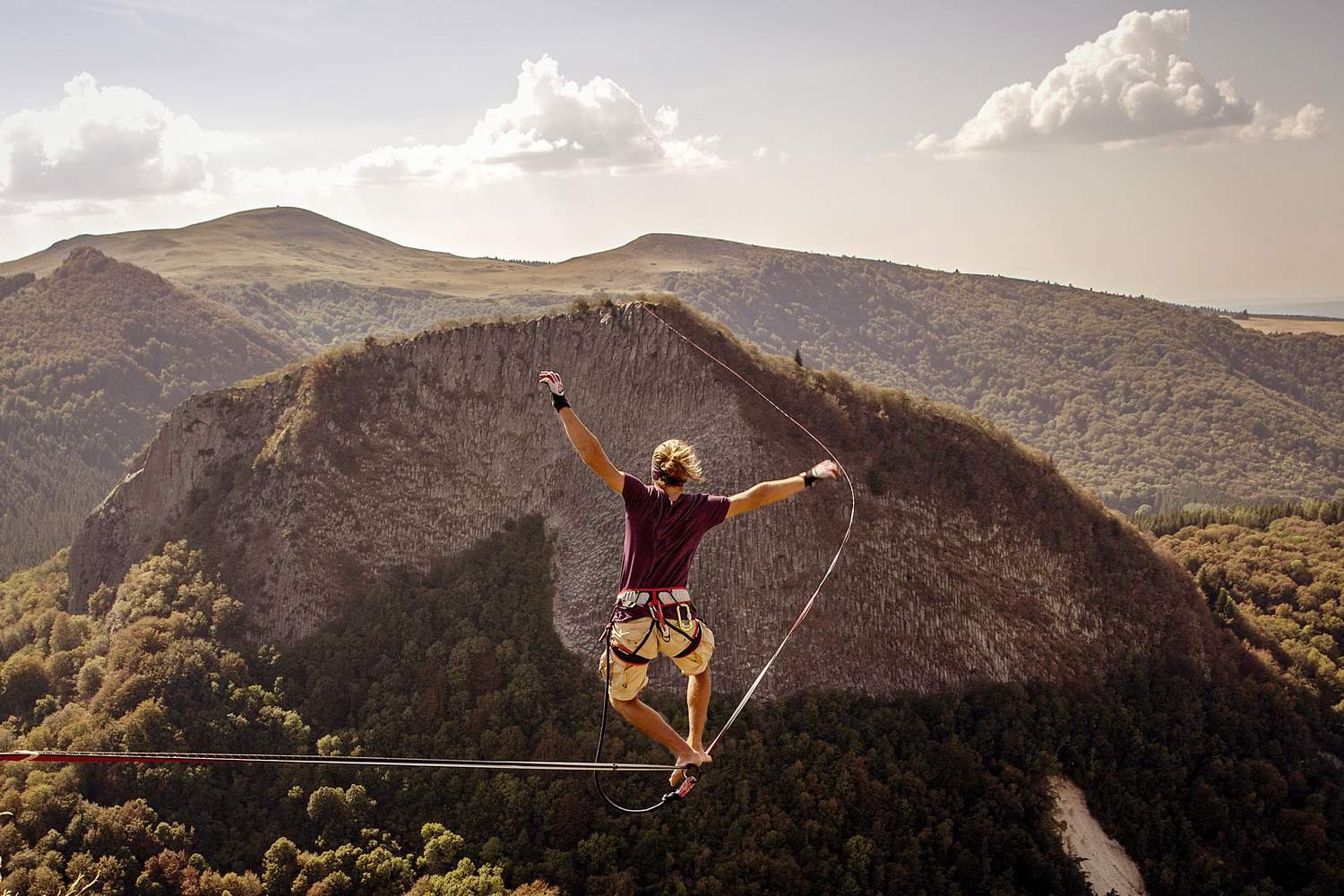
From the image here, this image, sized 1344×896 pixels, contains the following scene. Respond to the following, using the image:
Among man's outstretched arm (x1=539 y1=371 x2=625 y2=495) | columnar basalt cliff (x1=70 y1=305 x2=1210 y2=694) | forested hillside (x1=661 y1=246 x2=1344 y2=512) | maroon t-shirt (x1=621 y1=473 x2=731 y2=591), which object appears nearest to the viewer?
man's outstretched arm (x1=539 y1=371 x2=625 y2=495)

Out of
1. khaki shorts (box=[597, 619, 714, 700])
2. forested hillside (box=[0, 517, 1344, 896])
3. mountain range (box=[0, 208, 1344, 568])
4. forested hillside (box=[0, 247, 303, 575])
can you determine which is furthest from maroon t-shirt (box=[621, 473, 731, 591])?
mountain range (box=[0, 208, 1344, 568])

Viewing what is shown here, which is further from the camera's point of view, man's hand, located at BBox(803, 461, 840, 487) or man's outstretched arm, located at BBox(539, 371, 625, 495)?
man's hand, located at BBox(803, 461, 840, 487)

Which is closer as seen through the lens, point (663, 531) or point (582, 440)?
point (582, 440)

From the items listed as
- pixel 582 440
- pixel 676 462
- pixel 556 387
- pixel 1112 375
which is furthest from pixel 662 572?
pixel 1112 375

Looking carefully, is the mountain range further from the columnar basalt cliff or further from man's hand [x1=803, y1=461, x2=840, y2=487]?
man's hand [x1=803, y1=461, x2=840, y2=487]

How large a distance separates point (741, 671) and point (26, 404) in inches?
5107

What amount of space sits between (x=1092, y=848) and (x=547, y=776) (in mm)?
25065

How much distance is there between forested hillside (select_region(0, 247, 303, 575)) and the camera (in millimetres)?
112312

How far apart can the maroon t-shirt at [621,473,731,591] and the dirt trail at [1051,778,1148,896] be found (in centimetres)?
3490

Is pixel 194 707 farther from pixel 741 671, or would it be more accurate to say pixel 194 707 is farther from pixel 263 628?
pixel 741 671

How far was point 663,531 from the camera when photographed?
9.62 metres

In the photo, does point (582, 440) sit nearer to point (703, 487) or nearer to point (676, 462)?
point (676, 462)

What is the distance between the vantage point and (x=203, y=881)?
107 ft

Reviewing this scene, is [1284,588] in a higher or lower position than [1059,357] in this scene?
lower
